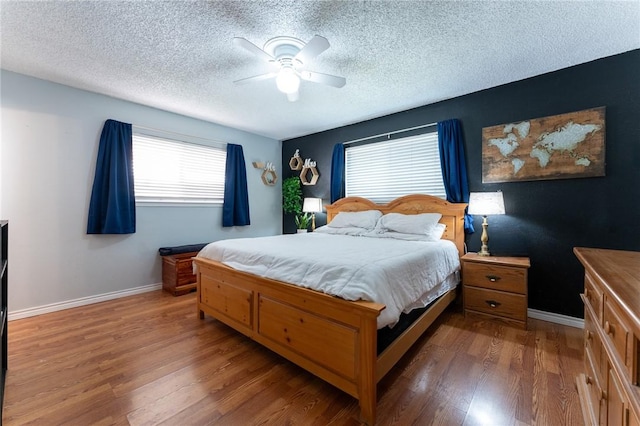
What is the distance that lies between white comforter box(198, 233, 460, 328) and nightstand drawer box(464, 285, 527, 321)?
1.22 feet

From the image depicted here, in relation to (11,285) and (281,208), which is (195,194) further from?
(11,285)

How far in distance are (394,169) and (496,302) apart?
2038 mm

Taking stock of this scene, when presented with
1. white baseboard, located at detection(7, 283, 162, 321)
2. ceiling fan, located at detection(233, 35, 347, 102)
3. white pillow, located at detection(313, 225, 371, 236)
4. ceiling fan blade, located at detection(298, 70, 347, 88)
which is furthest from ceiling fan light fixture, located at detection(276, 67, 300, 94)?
white baseboard, located at detection(7, 283, 162, 321)

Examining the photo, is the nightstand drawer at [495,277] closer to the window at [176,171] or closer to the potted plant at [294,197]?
the potted plant at [294,197]

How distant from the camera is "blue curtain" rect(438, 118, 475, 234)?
3.08 metres

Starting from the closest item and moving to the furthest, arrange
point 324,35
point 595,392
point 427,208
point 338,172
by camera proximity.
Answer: point 595,392 < point 324,35 < point 427,208 < point 338,172

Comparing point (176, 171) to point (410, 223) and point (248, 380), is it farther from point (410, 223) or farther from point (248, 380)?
point (410, 223)

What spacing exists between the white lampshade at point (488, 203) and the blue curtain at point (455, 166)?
0.38 m

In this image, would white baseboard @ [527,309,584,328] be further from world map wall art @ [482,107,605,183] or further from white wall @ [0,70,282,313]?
white wall @ [0,70,282,313]

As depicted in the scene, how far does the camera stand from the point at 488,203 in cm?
264

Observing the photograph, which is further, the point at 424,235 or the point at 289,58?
the point at 424,235

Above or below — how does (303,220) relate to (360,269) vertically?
above

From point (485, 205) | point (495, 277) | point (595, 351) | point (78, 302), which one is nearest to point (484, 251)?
point (495, 277)

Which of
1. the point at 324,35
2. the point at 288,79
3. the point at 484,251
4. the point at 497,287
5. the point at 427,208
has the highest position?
the point at 324,35
